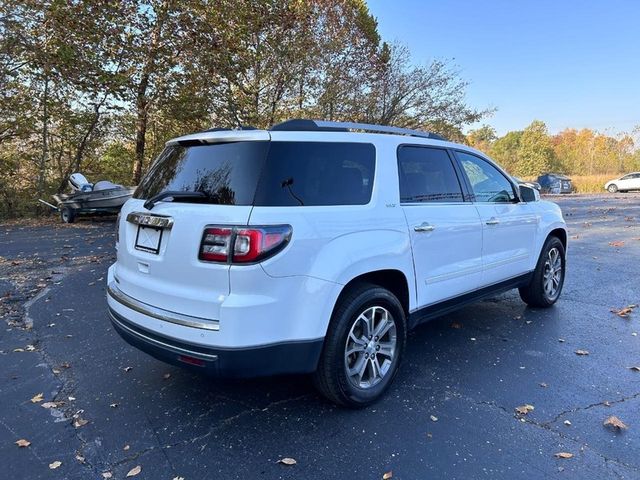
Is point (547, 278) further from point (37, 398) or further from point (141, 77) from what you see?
point (141, 77)

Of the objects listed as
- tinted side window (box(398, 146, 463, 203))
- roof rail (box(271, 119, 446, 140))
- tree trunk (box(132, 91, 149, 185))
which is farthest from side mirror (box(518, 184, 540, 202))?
tree trunk (box(132, 91, 149, 185))

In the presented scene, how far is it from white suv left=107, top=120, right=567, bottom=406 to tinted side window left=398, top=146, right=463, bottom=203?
0.01 metres

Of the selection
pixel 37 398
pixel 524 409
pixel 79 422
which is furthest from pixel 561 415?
pixel 37 398

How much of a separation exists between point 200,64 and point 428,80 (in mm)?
10849

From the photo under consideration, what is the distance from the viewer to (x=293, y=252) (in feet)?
8.20

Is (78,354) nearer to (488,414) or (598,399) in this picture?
(488,414)

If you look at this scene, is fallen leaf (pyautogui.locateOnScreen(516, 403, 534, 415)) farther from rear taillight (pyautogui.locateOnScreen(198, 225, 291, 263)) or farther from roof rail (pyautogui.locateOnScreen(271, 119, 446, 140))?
roof rail (pyautogui.locateOnScreen(271, 119, 446, 140))

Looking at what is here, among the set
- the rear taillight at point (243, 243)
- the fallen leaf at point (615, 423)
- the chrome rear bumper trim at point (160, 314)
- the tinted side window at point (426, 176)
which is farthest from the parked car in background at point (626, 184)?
the chrome rear bumper trim at point (160, 314)

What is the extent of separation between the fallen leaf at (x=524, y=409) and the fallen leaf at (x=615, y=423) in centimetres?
43

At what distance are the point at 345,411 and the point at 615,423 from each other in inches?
68.1

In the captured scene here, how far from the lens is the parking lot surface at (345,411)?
246 cm

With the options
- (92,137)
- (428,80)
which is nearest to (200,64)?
(92,137)

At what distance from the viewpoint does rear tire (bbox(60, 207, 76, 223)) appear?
1296 centimetres

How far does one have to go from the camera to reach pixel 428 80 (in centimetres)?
2003
